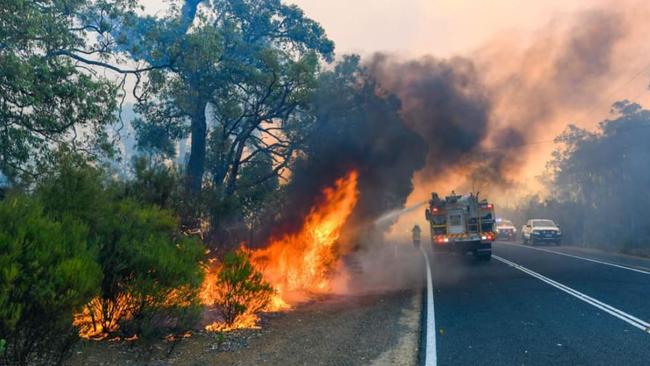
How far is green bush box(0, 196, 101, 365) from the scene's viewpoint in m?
4.99

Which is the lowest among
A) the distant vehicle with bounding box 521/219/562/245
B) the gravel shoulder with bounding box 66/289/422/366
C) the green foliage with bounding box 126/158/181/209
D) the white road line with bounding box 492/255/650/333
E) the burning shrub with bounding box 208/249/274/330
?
the gravel shoulder with bounding box 66/289/422/366

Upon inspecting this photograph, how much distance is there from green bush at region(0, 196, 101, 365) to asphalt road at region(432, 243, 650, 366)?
4517mm

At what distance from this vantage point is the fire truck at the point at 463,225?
2217 centimetres

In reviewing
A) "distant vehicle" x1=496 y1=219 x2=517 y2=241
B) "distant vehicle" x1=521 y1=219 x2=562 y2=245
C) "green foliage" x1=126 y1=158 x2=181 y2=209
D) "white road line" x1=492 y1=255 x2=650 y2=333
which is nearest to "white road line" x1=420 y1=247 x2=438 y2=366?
"white road line" x1=492 y1=255 x2=650 y2=333

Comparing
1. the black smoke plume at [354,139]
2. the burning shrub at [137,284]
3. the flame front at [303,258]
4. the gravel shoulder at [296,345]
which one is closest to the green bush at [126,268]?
the burning shrub at [137,284]

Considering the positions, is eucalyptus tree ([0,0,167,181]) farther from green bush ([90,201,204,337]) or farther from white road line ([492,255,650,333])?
white road line ([492,255,650,333])

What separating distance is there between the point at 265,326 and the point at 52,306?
465 centimetres

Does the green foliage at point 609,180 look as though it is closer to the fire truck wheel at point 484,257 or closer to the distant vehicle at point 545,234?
the distant vehicle at point 545,234

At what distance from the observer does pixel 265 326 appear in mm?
A: 9328

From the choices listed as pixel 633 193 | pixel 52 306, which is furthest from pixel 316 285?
pixel 633 193

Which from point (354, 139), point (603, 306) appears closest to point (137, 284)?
point (603, 306)

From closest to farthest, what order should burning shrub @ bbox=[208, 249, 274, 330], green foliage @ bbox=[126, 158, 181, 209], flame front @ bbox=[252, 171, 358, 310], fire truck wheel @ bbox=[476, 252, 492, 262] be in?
burning shrub @ bbox=[208, 249, 274, 330], green foliage @ bbox=[126, 158, 181, 209], flame front @ bbox=[252, 171, 358, 310], fire truck wheel @ bbox=[476, 252, 492, 262]

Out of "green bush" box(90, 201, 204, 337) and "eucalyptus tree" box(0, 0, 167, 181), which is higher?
"eucalyptus tree" box(0, 0, 167, 181)

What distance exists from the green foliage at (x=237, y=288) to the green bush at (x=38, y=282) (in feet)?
11.4
